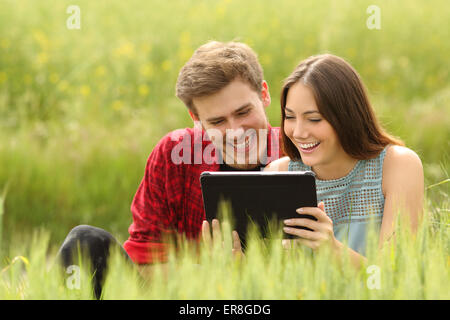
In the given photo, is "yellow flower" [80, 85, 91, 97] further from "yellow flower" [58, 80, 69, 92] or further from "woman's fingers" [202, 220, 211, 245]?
"woman's fingers" [202, 220, 211, 245]

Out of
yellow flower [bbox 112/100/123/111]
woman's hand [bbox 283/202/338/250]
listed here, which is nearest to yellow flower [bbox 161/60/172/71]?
yellow flower [bbox 112/100/123/111]

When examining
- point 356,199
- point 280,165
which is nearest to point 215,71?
point 280,165

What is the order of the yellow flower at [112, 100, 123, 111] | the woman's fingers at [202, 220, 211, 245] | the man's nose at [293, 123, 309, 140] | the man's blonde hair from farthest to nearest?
the yellow flower at [112, 100, 123, 111]
the man's blonde hair
the man's nose at [293, 123, 309, 140]
the woman's fingers at [202, 220, 211, 245]

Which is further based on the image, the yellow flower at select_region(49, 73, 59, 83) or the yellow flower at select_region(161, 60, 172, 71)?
the yellow flower at select_region(161, 60, 172, 71)

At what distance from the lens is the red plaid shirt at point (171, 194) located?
3.28 metres

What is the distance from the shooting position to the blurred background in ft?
19.6

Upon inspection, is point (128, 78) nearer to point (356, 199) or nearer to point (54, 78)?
point (54, 78)

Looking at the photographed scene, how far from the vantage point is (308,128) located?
2.59 m

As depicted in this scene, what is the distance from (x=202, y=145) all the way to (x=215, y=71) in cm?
47

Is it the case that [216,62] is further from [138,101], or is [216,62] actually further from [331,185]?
[138,101]

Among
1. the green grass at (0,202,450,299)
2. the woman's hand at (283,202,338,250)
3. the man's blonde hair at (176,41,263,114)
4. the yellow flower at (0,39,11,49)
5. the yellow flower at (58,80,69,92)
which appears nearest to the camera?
the green grass at (0,202,450,299)

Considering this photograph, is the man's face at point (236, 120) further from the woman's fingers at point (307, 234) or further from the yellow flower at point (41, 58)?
the yellow flower at point (41, 58)

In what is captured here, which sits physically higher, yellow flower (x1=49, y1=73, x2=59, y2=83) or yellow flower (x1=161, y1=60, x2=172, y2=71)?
yellow flower (x1=161, y1=60, x2=172, y2=71)

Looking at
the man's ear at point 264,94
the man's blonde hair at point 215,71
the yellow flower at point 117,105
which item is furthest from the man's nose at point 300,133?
the yellow flower at point 117,105
